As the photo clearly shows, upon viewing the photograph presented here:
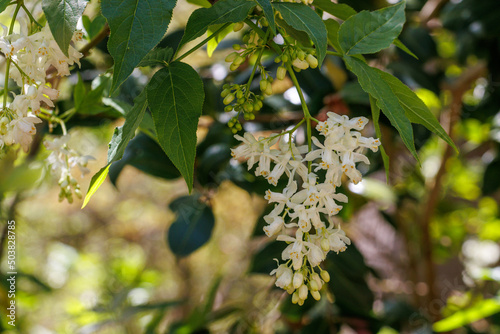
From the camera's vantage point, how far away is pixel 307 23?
1.27ft

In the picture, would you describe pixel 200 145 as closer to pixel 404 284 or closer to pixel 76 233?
pixel 404 284

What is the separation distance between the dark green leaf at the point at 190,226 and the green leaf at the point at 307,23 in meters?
0.61

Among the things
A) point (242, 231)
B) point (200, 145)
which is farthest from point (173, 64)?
point (242, 231)

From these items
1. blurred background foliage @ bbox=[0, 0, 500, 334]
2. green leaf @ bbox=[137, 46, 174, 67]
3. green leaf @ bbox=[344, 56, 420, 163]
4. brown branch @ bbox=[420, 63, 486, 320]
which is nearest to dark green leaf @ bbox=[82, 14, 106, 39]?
blurred background foliage @ bbox=[0, 0, 500, 334]

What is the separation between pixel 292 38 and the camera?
47cm

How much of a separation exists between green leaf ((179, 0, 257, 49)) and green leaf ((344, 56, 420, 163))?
11 centimetres

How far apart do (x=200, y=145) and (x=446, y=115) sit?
76 centimetres

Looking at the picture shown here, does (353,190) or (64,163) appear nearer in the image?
(64,163)

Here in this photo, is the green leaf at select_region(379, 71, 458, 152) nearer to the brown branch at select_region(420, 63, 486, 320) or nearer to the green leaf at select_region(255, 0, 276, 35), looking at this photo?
the green leaf at select_region(255, 0, 276, 35)

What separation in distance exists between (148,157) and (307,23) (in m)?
0.58

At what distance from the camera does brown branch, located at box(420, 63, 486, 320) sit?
126 centimetres

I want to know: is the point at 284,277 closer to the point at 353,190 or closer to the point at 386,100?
the point at 386,100

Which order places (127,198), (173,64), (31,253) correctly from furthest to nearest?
(127,198), (31,253), (173,64)

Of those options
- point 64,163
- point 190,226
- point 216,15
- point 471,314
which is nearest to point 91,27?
point 64,163
